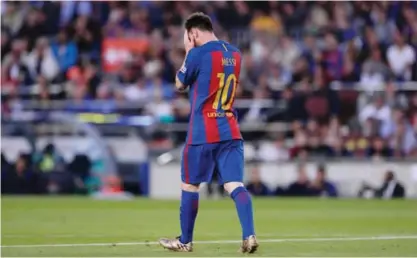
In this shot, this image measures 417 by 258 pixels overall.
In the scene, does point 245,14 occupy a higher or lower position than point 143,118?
higher

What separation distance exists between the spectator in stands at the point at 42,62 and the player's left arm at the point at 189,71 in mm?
16865

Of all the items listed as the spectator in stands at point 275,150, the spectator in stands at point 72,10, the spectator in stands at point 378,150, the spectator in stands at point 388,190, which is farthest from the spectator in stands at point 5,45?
the spectator in stands at point 388,190

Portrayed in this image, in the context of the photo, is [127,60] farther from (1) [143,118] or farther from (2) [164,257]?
(2) [164,257]

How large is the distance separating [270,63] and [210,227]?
475 inches

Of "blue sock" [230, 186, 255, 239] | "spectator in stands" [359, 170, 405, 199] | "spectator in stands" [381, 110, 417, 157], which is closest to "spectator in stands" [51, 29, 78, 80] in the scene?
"spectator in stands" [381, 110, 417, 157]

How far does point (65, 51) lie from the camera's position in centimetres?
2847

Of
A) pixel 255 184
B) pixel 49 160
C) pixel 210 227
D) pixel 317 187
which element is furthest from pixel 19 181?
pixel 210 227

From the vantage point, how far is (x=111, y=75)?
27797mm

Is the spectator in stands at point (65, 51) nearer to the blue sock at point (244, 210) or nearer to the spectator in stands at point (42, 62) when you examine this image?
the spectator in stands at point (42, 62)

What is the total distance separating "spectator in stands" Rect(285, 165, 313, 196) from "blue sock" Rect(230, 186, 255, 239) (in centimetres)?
1306

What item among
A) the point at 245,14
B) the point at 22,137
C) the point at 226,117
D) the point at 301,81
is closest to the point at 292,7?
the point at 245,14

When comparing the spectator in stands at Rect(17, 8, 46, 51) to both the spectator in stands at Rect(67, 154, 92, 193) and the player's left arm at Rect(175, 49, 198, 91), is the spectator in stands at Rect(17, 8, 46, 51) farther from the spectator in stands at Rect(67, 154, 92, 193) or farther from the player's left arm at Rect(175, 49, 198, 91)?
the player's left arm at Rect(175, 49, 198, 91)

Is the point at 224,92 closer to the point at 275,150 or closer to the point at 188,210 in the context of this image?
the point at 188,210

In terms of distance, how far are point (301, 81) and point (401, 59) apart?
226cm
